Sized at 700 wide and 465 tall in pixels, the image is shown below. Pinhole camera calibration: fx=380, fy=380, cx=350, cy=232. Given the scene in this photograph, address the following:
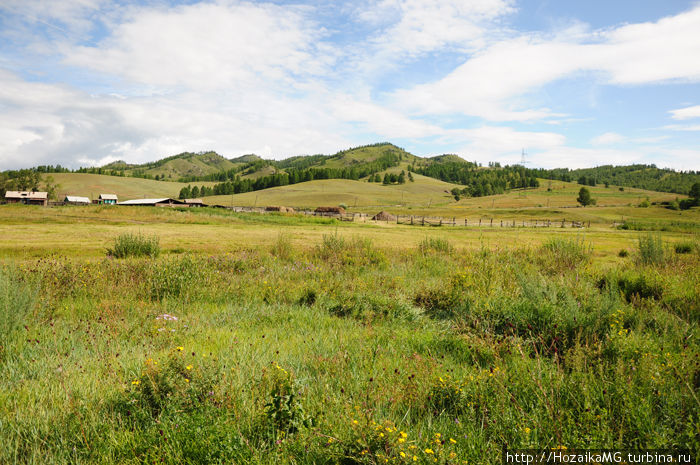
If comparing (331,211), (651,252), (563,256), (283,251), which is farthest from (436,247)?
(331,211)

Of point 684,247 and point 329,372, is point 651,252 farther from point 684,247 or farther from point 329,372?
point 329,372

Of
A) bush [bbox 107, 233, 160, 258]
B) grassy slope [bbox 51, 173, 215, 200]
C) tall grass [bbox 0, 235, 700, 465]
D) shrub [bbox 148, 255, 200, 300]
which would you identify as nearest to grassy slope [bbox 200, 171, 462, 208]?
grassy slope [bbox 51, 173, 215, 200]

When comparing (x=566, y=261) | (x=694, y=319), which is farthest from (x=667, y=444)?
(x=566, y=261)

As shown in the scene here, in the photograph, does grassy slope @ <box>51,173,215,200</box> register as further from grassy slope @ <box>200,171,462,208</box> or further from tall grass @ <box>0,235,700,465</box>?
tall grass @ <box>0,235,700,465</box>

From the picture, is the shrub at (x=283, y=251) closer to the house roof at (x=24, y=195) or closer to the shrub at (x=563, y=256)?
the shrub at (x=563, y=256)

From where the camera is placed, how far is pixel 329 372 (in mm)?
5000

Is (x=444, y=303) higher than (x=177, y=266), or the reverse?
(x=177, y=266)

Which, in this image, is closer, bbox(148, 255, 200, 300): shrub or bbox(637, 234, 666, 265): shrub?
bbox(148, 255, 200, 300): shrub

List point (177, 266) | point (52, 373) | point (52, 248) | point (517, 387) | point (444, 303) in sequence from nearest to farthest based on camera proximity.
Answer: point (517, 387), point (52, 373), point (444, 303), point (177, 266), point (52, 248)

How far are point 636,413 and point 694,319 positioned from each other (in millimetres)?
5589

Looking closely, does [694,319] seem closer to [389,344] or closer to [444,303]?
[444,303]

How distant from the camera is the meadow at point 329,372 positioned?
3.44 meters

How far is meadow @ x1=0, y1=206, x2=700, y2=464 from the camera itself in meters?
3.44

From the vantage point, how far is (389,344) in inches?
241
